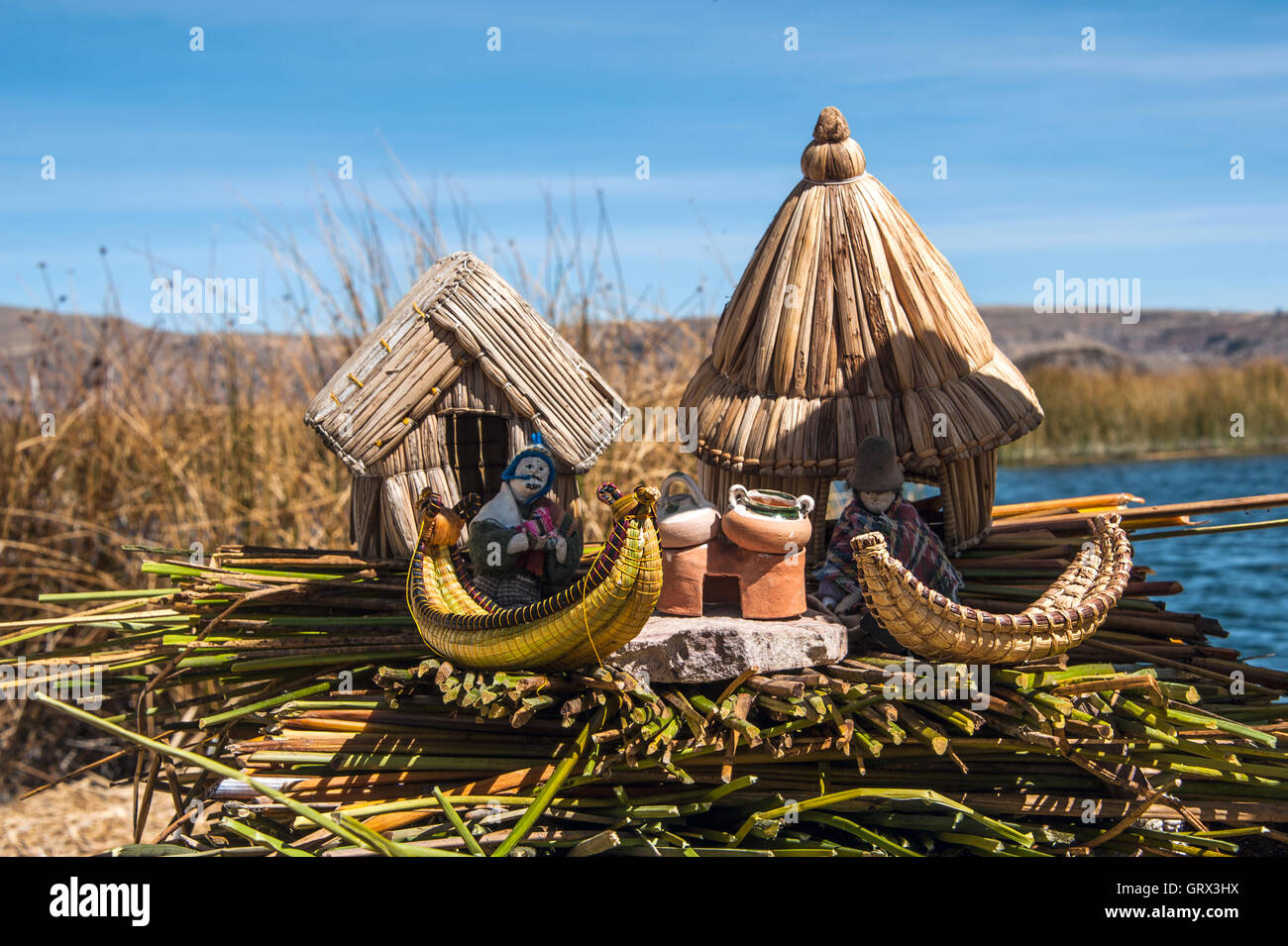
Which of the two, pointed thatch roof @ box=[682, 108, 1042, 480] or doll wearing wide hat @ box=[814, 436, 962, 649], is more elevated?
pointed thatch roof @ box=[682, 108, 1042, 480]

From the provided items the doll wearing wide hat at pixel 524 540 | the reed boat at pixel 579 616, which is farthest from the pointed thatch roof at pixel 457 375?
the reed boat at pixel 579 616

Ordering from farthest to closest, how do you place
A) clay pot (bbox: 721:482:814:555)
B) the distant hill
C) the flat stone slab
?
1. the distant hill
2. clay pot (bbox: 721:482:814:555)
3. the flat stone slab

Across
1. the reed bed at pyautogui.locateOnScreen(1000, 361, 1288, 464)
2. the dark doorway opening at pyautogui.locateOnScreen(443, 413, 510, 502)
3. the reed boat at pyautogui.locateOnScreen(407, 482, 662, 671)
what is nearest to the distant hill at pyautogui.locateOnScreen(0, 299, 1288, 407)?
the dark doorway opening at pyautogui.locateOnScreen(443, 413, 510, 502)

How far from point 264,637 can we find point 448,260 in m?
1.55

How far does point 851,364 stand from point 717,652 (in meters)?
1.42

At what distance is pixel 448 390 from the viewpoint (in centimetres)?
405

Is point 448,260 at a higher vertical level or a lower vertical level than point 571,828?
higher

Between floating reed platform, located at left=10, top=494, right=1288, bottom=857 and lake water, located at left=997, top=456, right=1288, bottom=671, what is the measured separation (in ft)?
4.28

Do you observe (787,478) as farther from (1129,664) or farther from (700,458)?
(1129,664)

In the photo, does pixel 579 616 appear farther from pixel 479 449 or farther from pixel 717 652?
pixel 479 449

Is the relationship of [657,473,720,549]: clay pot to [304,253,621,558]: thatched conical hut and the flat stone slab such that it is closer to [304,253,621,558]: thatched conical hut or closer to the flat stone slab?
the flat stone slab

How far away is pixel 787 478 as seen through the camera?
4.07 m

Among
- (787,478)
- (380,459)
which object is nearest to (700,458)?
(787,478)

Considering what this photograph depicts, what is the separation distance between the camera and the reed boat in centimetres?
296
